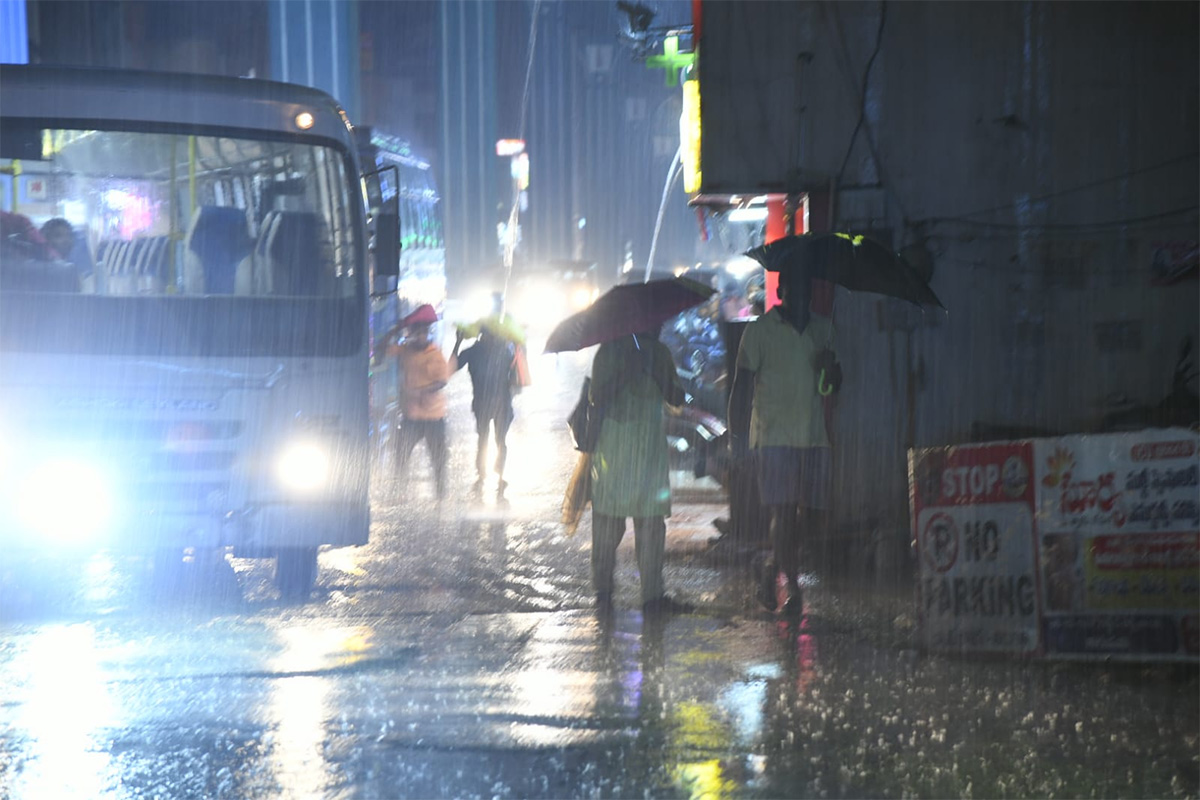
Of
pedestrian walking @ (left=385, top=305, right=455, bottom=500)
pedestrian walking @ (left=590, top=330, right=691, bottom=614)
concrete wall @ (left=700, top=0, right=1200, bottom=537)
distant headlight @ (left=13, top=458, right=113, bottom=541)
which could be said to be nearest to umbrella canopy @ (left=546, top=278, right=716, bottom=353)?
pedestrian walking @ (left=590, top=330, right=691, bottom=614)

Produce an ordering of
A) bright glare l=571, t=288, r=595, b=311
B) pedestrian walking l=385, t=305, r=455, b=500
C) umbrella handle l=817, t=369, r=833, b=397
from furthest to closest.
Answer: bright glare l=571, t=288, r=595, b=311
pedestrian walking l=385, t=305, r=455, b=500
umbrella handle l=817, t=369, r=833, b=397

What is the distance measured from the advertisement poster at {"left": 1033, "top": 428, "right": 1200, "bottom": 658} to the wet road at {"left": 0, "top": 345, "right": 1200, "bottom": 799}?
0.19 meters

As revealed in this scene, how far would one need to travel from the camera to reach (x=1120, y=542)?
21.2 feet

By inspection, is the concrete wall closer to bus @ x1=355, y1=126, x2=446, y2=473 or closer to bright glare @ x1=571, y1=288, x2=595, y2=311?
bus @ x1=355, y1=126, x2=446, y2=473

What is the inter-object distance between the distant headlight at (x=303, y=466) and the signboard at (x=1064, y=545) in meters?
3.45

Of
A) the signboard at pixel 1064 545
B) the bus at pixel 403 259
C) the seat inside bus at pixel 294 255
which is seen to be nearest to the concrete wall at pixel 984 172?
the seat inside bus at pixel 294 255

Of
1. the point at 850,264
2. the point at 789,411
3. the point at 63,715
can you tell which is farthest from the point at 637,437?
the point at 63,715

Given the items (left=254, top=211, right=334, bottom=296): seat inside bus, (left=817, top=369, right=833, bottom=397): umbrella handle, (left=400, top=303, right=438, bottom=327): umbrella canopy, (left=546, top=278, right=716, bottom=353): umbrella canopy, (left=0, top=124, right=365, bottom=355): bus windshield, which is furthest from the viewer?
(left=400, top=303, right=438, bottom=327): umbrella canopy

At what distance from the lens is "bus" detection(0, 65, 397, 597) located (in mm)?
7832

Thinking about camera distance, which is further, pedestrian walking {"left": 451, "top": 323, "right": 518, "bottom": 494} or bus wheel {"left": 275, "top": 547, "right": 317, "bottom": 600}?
pedestrian walking {"left": 451, "top": 323, "right": 518, "bottom": 494}

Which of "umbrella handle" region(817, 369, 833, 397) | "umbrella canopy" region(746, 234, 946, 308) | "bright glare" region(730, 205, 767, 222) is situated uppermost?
"bright glare" region(730, 205, 767, 222)

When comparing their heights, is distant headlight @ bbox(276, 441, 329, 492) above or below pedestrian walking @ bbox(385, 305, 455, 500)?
below

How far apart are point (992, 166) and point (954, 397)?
1.66 metres

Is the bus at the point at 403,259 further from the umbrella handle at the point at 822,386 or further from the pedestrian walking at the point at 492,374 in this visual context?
the umbrella handle at the point at 822,386
